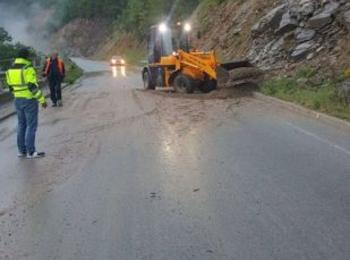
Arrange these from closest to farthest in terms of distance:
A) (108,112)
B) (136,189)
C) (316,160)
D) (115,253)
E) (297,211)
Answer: (115,253) → (297,211) → (136,189) → (316,160) → (108,112)

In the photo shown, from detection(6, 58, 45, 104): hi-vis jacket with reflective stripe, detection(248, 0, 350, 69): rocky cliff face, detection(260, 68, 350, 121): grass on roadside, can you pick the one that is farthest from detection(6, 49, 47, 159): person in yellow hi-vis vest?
detection(248, 0, 350, 69): rocky cliff face

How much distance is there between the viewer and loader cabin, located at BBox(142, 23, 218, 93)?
21.1 m

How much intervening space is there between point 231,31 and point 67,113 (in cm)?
1764

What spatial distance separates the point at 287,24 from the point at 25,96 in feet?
49.5

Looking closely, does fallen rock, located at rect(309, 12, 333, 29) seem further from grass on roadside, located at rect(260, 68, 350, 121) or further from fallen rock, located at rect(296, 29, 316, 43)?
grass on roadside, located at rect(260, 68, 350, 121)

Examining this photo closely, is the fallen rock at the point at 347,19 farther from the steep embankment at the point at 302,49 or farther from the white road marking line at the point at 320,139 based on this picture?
the white road marking line at the point at 320,139

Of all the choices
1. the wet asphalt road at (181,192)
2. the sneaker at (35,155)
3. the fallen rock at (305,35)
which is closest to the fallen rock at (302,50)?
the fallen rock at (305,35)

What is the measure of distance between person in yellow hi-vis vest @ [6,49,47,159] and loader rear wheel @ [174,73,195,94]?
1068cm

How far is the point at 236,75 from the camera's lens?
71.5 feet

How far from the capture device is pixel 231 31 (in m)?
32.9

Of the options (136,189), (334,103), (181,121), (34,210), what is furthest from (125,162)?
(334,103)

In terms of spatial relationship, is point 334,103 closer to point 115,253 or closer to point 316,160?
point 316,160

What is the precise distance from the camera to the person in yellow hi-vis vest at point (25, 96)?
10531mm

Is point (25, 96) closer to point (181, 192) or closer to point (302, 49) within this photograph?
point (181, 192)
